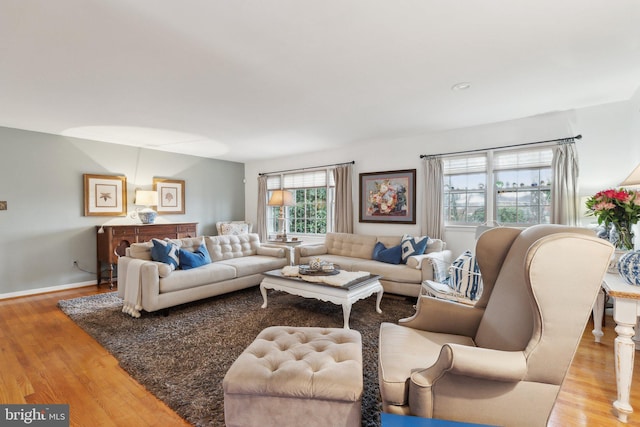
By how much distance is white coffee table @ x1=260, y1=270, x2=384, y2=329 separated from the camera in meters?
2.93

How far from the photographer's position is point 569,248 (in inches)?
46.4

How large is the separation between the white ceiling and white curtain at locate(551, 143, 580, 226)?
0.54 meters

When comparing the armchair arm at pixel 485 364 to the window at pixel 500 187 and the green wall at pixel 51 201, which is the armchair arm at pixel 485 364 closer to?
the window at pixel 500 187

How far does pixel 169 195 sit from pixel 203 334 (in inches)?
150

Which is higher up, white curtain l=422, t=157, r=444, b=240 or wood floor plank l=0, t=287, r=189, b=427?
white curtain l=422, t=157, r=444, b=240

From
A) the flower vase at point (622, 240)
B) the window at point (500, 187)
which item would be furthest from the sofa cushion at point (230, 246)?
the flower vase at point (622, 240)

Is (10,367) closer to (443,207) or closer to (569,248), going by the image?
(569,248)

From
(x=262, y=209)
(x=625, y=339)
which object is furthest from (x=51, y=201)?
(x=625, y=339)

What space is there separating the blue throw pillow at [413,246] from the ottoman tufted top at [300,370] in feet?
8.42

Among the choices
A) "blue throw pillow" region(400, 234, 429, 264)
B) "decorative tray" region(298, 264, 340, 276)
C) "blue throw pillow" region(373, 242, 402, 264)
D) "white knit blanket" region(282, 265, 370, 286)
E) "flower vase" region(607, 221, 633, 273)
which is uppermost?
"flower vase" region(607, 221, 633, 273)

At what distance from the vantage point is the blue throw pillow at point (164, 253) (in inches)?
142

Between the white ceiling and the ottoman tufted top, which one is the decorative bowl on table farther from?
the white ceiling

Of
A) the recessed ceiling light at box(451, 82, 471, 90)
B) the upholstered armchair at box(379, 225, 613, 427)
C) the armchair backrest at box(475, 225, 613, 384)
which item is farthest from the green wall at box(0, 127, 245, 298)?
the armchair backrest at box(475, 225, 613, 384)

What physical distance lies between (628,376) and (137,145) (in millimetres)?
6536
